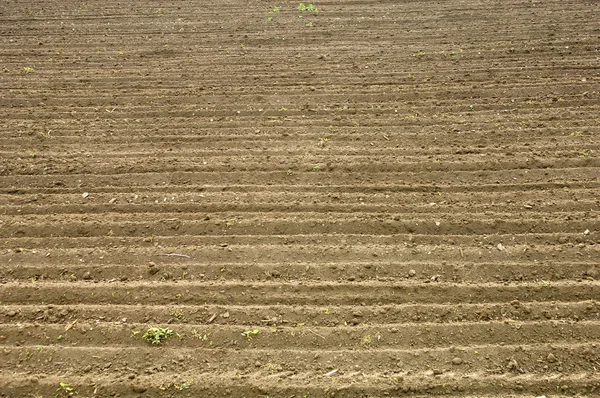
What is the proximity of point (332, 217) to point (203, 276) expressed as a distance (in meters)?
1.64

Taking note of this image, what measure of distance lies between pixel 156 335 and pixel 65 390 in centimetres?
83

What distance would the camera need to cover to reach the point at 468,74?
809 centimetres

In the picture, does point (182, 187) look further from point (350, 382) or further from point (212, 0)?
point (212, 0)

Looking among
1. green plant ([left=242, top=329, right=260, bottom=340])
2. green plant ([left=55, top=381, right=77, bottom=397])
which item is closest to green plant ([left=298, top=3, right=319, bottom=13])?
green plant ([left=242, top=329, right=260, bottom=340])

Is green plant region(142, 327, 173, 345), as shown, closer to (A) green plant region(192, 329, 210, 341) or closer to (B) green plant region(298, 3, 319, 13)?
(A) green plant region(192, 329, 210, 341)

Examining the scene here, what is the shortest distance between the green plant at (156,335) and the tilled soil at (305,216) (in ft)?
0.20

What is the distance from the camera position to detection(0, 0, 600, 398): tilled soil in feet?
13.0

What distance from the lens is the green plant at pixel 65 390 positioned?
3.79 metres

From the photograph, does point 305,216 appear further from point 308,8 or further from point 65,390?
point 308,8

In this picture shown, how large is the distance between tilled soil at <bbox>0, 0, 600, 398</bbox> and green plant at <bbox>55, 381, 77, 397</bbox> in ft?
0.11

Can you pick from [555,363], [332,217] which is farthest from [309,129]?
[555,363]

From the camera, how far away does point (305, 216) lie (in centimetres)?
539

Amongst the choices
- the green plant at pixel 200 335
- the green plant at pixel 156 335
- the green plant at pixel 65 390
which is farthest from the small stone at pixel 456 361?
the green plant at pixel 65 390

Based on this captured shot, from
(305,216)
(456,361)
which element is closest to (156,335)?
(305,216)
